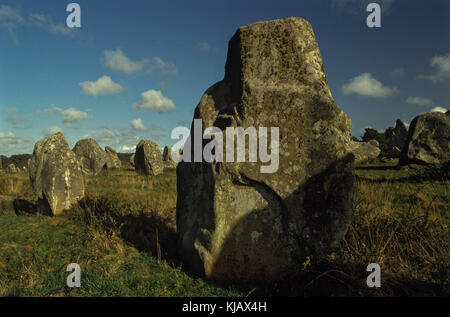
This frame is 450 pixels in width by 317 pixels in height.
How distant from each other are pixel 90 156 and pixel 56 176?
12268 mm

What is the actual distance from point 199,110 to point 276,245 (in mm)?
2064

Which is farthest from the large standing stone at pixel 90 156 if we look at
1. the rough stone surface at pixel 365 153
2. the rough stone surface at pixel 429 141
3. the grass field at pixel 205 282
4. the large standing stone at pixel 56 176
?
the rough stone surface at pixel 429 141

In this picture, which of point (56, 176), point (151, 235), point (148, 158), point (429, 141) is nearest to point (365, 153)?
point (429, 141)

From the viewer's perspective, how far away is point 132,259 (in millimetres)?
4234

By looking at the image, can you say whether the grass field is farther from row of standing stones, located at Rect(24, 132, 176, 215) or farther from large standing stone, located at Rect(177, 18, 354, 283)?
row of standing stones, located at Rect(24, 132, 176, 215)

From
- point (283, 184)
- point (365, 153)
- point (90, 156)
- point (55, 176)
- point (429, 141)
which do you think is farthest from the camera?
point (365, 153)

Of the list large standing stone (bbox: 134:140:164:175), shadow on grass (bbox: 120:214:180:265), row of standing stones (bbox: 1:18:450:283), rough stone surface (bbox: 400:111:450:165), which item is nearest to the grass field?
shadow on grass (bbox: 120:214:180:265)

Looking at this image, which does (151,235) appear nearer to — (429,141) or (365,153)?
(429,141)

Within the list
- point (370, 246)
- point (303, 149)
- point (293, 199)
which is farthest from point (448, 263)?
point (303, 149)

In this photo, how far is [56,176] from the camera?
24.2 ft

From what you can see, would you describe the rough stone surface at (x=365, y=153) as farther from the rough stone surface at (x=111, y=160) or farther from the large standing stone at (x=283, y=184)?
the rough stone surface at (x=111, y=160)

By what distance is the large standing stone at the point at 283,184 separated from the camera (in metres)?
3.40

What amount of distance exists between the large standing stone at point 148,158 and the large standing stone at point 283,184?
46.9 ft

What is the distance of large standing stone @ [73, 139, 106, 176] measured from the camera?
18516mm
